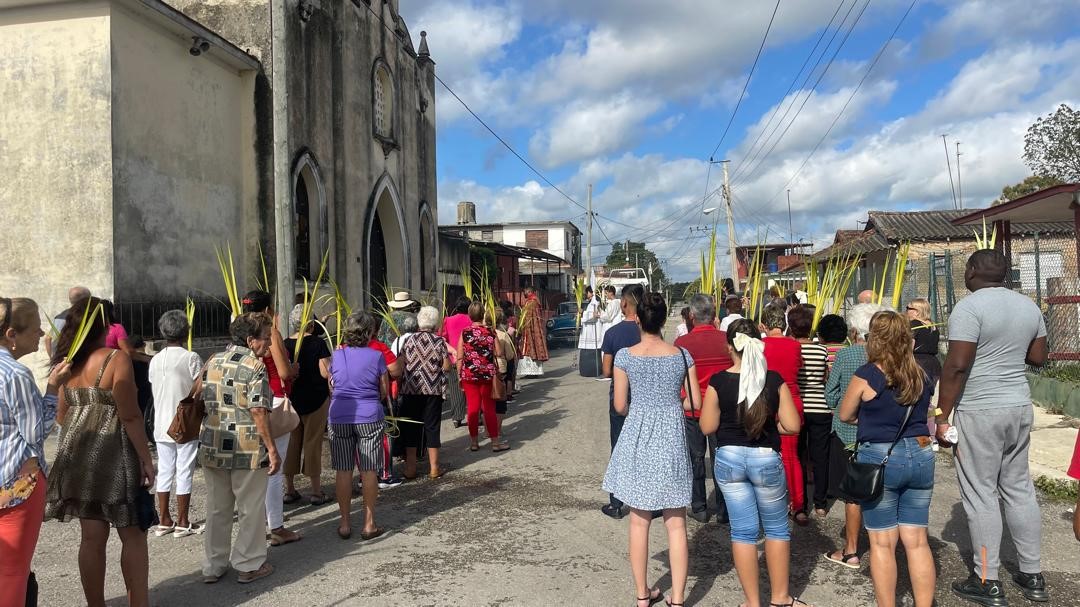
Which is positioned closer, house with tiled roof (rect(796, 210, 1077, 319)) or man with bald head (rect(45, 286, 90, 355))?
man with bald head (rect(45, 286, 90, 355))

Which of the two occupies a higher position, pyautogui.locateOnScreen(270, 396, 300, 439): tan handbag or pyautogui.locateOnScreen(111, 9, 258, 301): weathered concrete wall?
pyautogui.locateOnScreen(111, 9, 258, 301): weathered concrete wall

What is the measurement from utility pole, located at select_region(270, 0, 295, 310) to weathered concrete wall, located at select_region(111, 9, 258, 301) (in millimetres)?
2660

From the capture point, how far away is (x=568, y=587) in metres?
4.43

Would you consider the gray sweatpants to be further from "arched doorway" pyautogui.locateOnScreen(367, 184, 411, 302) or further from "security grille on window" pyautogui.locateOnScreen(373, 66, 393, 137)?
"security grille on window" pyautogui.locateOnScreen(373, 66, 393, 137)

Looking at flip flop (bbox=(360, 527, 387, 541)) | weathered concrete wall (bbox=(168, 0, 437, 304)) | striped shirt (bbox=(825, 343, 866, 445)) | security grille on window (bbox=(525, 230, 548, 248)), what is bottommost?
flip flop (bbox=(360, 527, 387, 541))

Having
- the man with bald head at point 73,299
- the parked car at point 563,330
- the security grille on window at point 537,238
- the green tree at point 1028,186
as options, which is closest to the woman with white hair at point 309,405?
the man with bald head at point 73,299

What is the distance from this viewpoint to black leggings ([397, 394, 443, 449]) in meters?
7.36

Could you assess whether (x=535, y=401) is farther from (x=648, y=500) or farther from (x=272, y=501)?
(x=648, y=500)

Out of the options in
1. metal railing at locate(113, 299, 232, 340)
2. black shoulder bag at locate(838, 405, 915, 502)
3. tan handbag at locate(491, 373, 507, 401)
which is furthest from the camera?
metal railing at locate(113, 299, 232, 340)

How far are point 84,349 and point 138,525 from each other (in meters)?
0.99

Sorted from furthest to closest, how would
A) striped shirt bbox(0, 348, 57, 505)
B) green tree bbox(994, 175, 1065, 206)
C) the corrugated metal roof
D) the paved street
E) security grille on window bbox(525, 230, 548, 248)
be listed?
security grille on window bbox(525, 230, 548, 248)
green tree bbox(994, 175, 1065, 206)
the corrugated metal roof
the paved street
striped shirt bbox(0, 348, 57, 505)

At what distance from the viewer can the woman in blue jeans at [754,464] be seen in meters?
3.83

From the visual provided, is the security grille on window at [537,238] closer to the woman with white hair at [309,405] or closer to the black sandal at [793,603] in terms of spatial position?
the woman with white hair at [309,405]

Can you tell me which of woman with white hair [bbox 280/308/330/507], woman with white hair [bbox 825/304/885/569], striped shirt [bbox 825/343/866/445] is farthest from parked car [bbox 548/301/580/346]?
striped shirt [bbox 825/343/866/445]
